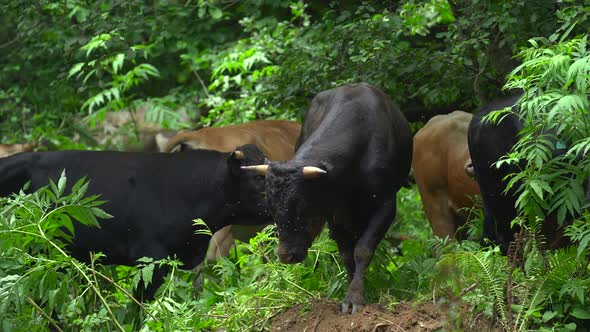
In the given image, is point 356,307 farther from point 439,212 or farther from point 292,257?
point 439,212

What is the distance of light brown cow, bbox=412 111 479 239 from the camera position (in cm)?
1032

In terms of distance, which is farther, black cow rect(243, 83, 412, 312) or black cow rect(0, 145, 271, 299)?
black cow rect(0, 145, 271, 299)

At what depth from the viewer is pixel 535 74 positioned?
6473mm

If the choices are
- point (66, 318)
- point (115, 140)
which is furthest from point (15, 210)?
point (115, 140)

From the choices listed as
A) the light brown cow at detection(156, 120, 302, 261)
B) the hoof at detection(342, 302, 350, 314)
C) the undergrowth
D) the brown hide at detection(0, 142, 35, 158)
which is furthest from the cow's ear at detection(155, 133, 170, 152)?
the hoof at detection(342, 302, 350, 314)

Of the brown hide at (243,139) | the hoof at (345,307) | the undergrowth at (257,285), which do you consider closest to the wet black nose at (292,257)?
the undergrowth at (257,285)

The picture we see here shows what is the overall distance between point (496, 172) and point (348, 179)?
57.4 inches

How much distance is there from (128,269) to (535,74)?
4538mm

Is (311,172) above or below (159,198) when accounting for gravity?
above

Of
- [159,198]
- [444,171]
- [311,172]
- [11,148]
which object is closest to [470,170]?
[444,171]

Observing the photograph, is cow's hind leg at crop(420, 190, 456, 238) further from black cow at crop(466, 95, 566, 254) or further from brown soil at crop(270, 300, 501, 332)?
brown soil at crop(270, 300, 501, 332)

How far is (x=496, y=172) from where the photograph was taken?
8.45 m

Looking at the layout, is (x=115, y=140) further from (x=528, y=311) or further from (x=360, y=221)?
(x=528, y=311)

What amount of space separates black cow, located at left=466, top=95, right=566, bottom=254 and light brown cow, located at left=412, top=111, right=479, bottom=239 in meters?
1.43
